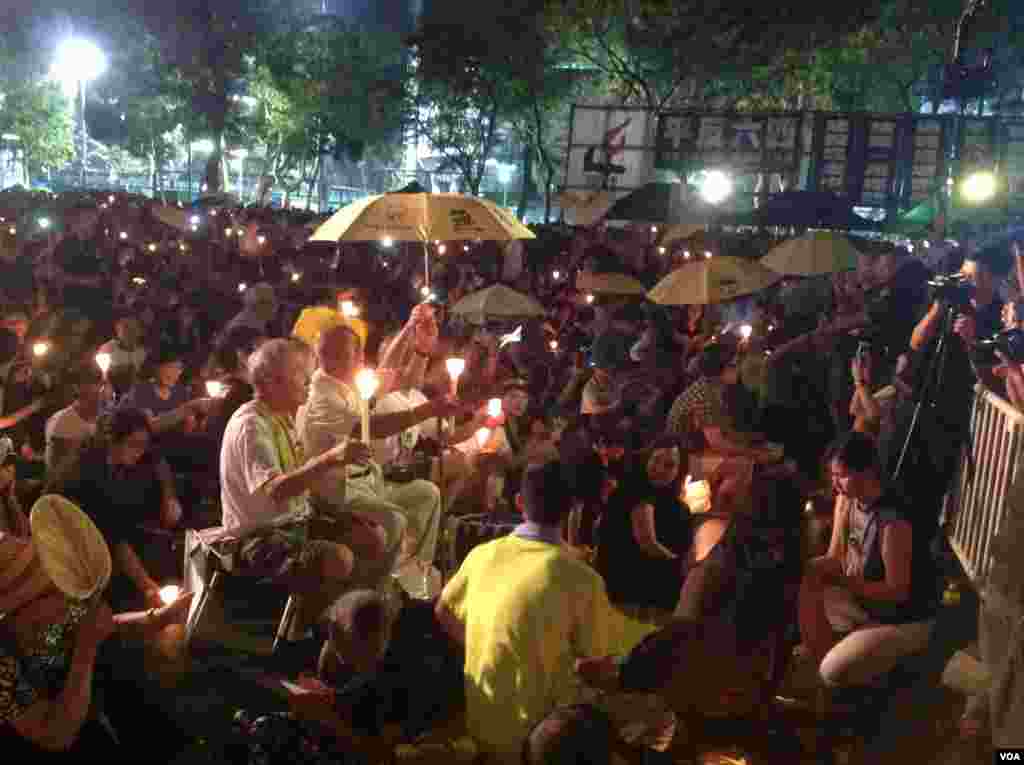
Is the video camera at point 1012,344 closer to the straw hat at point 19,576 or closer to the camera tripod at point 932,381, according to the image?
the camera tripod at point 932,381

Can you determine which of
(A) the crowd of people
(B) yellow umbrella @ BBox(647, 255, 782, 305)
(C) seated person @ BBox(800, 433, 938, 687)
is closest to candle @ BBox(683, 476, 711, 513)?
(A) the crowd of people

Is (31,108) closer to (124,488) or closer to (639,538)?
(124,488)

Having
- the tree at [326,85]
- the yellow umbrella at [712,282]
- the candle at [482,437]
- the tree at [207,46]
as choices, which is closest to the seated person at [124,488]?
the candle at [482,437]

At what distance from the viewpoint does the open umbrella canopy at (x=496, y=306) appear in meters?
11.2

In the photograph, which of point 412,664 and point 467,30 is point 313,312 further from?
point 467,30

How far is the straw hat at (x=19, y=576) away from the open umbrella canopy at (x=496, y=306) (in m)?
7.64

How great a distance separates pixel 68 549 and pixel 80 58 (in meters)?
42.6

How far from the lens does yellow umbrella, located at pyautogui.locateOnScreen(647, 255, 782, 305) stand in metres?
9.89

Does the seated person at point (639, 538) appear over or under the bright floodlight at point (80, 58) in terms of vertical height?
under

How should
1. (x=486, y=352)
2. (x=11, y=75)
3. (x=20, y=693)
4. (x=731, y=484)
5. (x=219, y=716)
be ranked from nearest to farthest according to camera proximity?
(x=20, y=693) < (x=219, y=716) < (x=731, y=484) < (x=486, y=352) < (x=11, y=75)

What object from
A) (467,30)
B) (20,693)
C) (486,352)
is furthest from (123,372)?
(467,30)

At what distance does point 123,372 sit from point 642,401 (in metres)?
3.84

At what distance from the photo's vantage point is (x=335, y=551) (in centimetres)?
498

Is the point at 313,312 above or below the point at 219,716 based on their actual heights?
above
